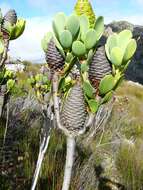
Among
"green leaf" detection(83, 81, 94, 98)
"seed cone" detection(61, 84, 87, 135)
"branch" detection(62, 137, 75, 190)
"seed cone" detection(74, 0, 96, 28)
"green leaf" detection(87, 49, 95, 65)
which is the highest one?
"seed cone" detection(74, 0, 96, 28)

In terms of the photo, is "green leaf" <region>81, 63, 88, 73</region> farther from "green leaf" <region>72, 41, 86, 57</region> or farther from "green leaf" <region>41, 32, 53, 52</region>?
"green leaf" <region>41, 32, 53, 52</region>

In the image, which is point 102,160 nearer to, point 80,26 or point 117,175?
point 117,175

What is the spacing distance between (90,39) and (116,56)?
0.11 m

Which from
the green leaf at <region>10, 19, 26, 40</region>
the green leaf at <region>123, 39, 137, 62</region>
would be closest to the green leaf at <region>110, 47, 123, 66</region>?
the green leaf at <region>123, 39, 137, 62</region>

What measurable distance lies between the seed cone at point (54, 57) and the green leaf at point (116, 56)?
253 mm

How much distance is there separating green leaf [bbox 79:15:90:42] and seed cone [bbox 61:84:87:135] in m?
0.21

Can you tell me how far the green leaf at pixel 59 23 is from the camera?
5.72ft

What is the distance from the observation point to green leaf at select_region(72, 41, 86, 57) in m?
1.70

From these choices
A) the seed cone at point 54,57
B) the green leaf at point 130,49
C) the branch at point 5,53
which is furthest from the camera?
the branch at point 5,53

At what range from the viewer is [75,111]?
1785mm

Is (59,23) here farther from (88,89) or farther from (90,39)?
(88,89)

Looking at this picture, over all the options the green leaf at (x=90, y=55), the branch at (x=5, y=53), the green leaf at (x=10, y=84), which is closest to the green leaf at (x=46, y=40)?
the green leaf at (x=90, y=55)

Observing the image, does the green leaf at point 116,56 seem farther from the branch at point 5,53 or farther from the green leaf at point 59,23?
the branch at point 5,53

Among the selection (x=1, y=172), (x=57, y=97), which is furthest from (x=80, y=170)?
(x=57, y=97)
